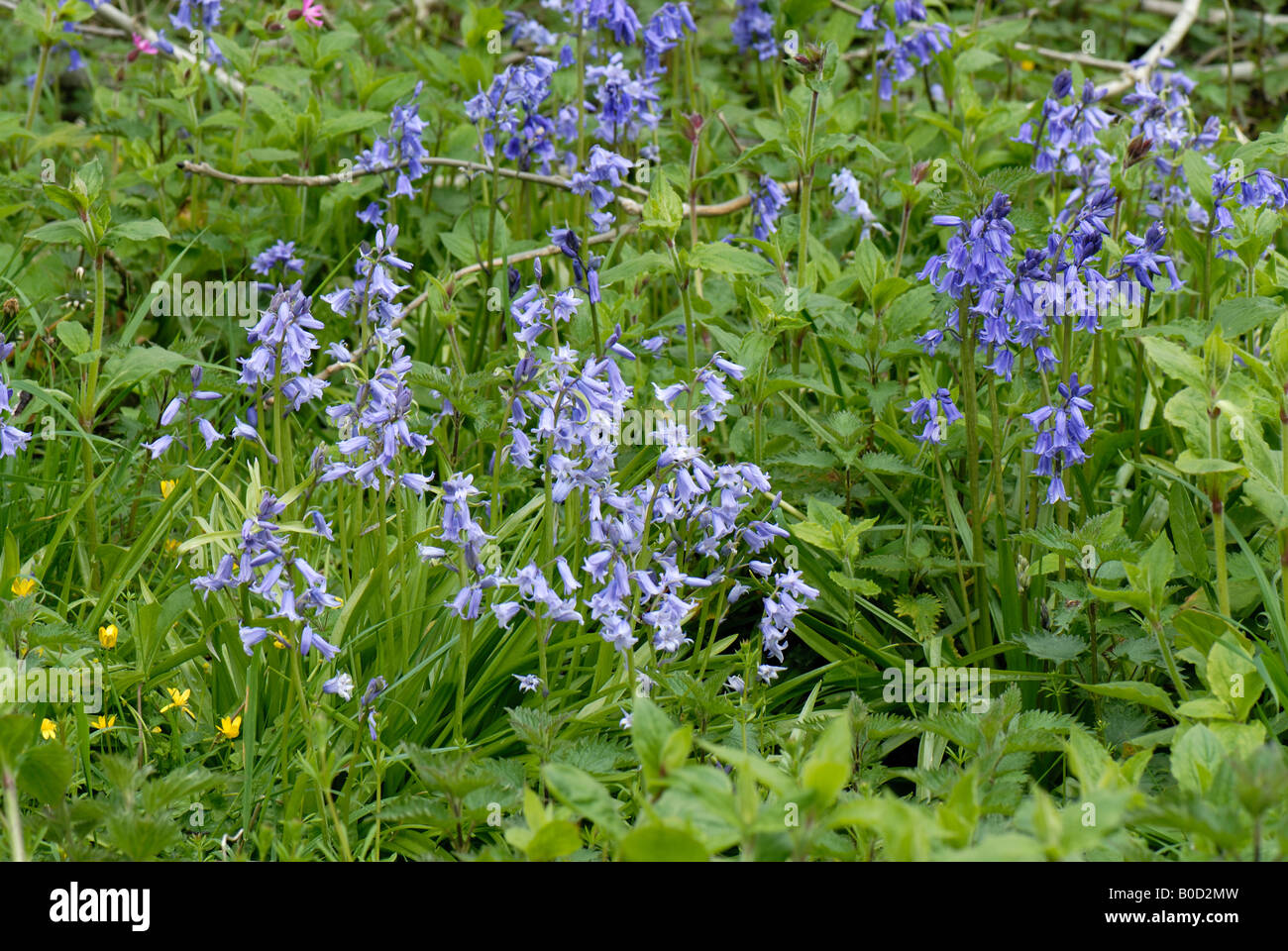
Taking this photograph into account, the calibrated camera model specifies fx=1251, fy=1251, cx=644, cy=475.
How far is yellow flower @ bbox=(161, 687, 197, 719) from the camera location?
2.68 metres

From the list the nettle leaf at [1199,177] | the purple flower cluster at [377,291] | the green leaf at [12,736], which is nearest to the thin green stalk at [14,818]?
the green leaf at [12,736]

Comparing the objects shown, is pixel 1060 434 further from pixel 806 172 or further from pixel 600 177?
pixel 600 177

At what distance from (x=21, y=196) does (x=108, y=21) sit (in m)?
3.18

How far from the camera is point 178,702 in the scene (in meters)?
2.67

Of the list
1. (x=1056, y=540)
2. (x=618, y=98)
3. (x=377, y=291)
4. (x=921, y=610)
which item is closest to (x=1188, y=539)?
(x=1056, y=540)

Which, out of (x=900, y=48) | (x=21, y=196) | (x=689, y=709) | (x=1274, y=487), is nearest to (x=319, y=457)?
(x=689, y=709)

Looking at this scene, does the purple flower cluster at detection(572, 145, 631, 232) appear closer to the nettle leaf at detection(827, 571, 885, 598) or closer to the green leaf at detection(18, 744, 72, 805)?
the nettle leaf at detection(827, 571, 885, 598)

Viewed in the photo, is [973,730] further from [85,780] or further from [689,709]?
[85,780]

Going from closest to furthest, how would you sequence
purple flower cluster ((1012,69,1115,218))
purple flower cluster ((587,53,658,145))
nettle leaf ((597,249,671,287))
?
1. nettle leaf ((597,249,671,287))
2. purple flower cluster ((1012,69,1115,218))
3. purple flower cluster ((587,53,658,145))

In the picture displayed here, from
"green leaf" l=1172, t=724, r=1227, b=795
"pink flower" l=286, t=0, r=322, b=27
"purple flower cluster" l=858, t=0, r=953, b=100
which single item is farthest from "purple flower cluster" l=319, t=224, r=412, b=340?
"purple flower cluster" l=858, t=0, r=953, b=100

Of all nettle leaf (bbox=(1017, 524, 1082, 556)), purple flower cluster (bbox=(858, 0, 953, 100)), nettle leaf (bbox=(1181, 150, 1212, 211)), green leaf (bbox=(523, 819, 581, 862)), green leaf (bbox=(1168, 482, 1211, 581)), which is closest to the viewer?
green leaf (bbox=(523, 819, 581, 862))

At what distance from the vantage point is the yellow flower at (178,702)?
2.68 metres

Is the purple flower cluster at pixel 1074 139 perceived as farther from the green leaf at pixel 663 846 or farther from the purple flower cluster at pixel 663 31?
the green leaf at pixel 663 846
